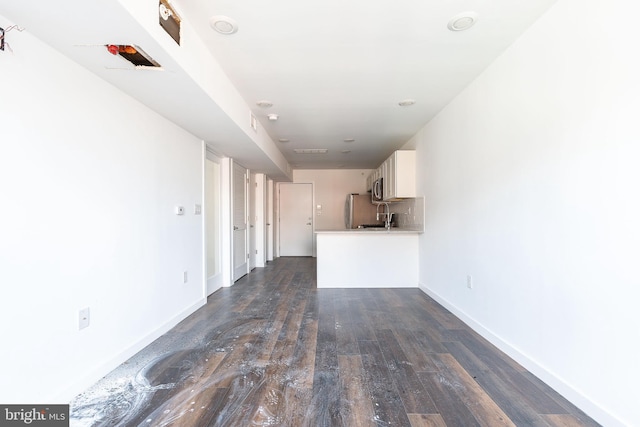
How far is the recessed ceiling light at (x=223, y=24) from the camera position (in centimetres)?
183

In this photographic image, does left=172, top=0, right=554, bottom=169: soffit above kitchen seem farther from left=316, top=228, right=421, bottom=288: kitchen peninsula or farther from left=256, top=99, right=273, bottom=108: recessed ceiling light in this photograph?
left=316, top=228, right=421, bottom=288: kitchen peninsula

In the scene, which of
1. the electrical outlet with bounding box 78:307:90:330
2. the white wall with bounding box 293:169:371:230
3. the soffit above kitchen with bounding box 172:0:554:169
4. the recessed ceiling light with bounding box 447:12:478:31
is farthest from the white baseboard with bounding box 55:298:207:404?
the white wall with bounding box 293:169:371:230

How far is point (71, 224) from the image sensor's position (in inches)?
67.9

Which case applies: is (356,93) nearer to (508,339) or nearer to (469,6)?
(469,6)

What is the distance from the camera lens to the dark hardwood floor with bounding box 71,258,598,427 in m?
1.52

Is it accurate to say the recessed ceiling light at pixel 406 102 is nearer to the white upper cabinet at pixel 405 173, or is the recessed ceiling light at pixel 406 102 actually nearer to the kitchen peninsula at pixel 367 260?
the white upper cabinet at pixel 405 173

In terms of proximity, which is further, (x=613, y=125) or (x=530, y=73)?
(x=530, y=73)

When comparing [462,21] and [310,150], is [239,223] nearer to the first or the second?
[310,150]

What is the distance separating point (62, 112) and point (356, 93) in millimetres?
2322

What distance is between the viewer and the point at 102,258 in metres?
1.97

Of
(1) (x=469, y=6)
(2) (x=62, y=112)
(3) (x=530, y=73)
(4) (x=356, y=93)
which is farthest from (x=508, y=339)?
(2) (x=62, y=112)

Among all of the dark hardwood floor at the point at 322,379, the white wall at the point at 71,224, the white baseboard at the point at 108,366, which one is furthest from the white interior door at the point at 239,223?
the white wall at the point at 71,224

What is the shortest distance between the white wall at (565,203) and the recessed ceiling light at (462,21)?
427 millimetres

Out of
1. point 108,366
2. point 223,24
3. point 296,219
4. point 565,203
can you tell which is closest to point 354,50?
point 223,24
